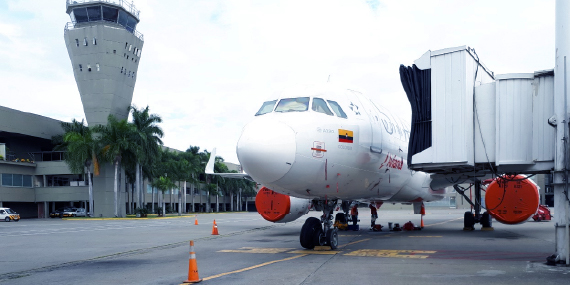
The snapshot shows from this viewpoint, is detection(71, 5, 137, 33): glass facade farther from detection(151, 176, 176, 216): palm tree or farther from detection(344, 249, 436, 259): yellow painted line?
detection(344, 249, 436, 259): yellow painted line

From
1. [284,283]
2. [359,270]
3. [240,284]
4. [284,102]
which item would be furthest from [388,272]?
[284,102]

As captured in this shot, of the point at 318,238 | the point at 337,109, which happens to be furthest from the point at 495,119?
the point at 318,238

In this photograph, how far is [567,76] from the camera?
988 cm

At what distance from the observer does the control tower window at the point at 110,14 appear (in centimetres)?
5281

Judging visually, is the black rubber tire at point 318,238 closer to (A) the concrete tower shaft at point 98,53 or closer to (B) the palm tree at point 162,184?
(A) the concrete tower shaft at point 98,53

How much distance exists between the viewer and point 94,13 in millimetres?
52781

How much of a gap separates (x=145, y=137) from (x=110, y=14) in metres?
13.8

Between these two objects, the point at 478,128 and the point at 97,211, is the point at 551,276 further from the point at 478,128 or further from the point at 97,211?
the point at 97,211

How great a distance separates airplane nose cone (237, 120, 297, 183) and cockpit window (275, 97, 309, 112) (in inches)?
46.7

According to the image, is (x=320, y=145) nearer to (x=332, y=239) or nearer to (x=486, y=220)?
(x=332, y=239)

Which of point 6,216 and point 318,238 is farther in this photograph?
point 6,216

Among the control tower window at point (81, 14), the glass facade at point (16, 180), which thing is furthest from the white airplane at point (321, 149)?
the glass facade at point (16, 180)

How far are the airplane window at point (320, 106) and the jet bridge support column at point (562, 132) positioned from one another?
478cm

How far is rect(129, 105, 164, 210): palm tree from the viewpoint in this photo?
168ft
